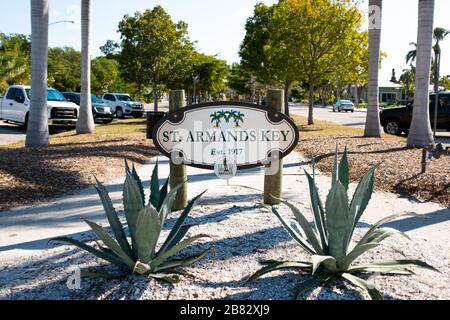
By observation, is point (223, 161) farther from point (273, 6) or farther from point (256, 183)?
point (273, 6)

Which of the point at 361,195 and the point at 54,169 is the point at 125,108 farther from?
the point at 361,195

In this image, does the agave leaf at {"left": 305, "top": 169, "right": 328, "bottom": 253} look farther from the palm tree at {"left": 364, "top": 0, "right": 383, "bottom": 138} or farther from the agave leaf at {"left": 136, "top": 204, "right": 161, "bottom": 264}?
the palm tree at {"left": 364, "top": 0, "right": 383, "bottom": 138}

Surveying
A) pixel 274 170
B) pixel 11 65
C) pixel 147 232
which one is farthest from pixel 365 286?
pixel 11 65

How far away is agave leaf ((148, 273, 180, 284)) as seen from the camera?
321 centimetres

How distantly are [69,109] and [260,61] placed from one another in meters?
17.4

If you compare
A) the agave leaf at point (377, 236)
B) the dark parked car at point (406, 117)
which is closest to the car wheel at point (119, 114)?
the dark parked car at point (406, 117)

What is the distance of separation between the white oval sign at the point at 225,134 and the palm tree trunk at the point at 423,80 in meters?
7.89

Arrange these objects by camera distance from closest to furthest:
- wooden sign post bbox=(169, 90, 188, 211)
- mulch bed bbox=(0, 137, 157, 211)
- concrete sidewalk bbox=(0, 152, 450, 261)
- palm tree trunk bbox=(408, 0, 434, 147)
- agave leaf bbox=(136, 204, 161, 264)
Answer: agave leaf bbox=(136, 204, 161, 264)
concrete sidewalk bbox=(0, 152, 450, 261)
wooden sign post bbox=(169, 90, 188, 211)
mulch bed bbox=(0, 137, 157, 211)
palm tree trunk bbox=(408, 0, 434, 147)

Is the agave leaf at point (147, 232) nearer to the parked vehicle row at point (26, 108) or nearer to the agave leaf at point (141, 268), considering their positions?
the agave leaf at point (141, 268)

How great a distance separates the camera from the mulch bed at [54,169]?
6.87 metres

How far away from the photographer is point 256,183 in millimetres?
7848

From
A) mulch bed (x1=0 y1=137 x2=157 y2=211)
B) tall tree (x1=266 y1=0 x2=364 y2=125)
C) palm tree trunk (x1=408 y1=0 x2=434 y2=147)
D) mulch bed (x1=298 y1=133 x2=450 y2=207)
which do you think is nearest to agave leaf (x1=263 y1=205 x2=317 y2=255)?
mulch bed (x1=0 y1=137 x2=157 y2=211)

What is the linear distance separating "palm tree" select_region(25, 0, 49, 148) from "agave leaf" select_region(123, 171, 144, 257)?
901 cm

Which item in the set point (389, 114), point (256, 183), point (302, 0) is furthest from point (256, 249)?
point (302, 0)
